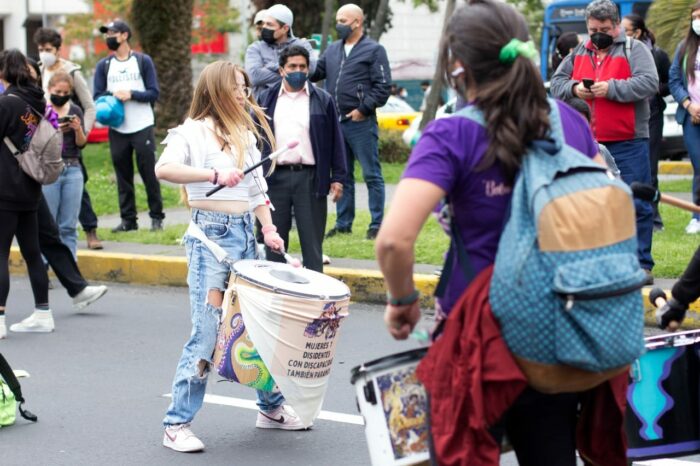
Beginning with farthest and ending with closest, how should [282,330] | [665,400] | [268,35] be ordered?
[268,35] < [282,330] < [665,400]

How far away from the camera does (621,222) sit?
3004 mm

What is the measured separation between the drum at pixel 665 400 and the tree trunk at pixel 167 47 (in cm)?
1675

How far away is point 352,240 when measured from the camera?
1044cm

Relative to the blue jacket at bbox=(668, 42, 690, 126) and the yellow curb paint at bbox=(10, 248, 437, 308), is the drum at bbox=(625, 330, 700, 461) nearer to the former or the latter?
the yellow curb paint at bbox=(10, 248, 437, 308)

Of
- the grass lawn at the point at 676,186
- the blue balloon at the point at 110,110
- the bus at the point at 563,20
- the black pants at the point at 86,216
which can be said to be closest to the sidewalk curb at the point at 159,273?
the black pants at the point at 86,216

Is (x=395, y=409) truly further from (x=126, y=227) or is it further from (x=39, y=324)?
(x=126, y=227)

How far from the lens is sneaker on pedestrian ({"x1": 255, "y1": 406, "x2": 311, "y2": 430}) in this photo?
575 cm

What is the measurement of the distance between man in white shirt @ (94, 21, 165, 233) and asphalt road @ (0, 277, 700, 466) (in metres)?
2.70

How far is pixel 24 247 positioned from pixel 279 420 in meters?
3.10

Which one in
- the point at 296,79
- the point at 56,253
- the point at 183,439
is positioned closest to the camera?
the point at 183,439

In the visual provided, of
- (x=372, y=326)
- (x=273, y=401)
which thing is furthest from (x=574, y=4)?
(x=273, y=401)

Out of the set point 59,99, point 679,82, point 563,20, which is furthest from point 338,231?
point 563,20

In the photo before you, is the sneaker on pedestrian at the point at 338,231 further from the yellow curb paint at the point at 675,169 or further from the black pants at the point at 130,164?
the yellow curb paint at the point at 675,169

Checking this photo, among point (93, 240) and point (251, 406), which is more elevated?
point (251, 406)
